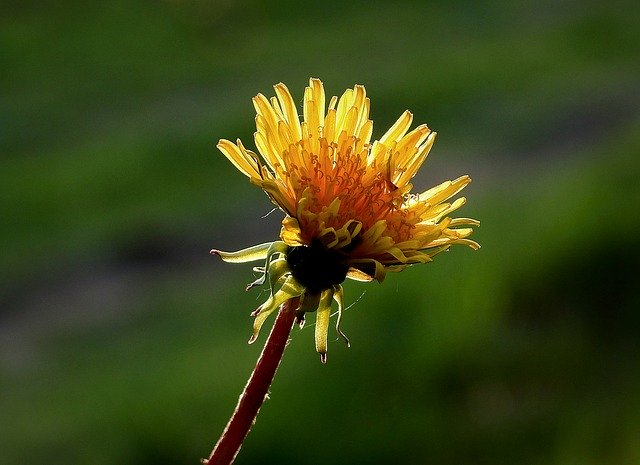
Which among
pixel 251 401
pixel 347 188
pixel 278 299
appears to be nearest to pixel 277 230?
pixel 347 188

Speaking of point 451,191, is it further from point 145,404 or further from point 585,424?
point 145,404

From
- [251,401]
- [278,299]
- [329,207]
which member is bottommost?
[251,401]

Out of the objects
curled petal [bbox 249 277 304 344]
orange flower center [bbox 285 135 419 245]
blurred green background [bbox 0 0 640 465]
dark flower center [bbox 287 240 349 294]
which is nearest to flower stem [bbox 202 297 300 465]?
curled petal [bbox 249 277 304 344]

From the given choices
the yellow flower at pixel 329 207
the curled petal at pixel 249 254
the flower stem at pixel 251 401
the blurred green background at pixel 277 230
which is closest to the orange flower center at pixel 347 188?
the yellow flower at pixel 329 207

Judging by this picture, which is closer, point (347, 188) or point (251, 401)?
point (251, 401)

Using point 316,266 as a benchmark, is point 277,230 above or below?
above

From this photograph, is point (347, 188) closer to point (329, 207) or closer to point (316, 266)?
point (329, 207)

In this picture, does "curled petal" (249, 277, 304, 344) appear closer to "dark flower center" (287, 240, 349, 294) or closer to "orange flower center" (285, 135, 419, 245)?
"dark flower center" (287, 240, 349, 294)

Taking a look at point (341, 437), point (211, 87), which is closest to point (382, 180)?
point (341, 437)
